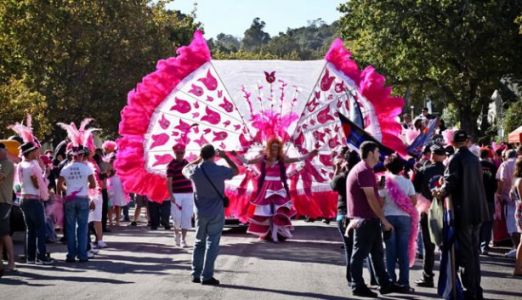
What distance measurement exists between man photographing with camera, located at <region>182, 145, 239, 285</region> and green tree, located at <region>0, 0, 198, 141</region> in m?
27.2

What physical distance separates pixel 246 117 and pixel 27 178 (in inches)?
224

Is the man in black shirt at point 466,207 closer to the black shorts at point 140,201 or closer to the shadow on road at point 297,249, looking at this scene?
the shadow on road at point 297,249

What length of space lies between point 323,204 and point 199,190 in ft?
20.7

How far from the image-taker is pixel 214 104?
1988 cm

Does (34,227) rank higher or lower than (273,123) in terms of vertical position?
lower

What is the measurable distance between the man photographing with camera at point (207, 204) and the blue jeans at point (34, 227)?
3475 mm

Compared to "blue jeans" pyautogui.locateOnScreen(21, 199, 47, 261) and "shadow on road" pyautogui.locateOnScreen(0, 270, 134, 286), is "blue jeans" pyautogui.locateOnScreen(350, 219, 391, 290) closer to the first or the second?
"shadow on road" pyautogui.locateOnScreen(0, 270, 134, 286)

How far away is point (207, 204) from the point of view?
13.1 meters

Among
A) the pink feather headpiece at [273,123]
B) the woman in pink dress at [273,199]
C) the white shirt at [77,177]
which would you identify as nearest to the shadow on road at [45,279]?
the white shirt at [77,177]

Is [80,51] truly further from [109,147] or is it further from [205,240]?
[205,240]

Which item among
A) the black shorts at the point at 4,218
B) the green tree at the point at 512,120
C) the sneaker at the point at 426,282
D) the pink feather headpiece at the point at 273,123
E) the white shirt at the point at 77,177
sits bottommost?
the sneaker at the point at 426,282

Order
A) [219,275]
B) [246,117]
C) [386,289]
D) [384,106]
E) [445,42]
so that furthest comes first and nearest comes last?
[445,42], [246,117], [384,106], [219,275], [386,289]

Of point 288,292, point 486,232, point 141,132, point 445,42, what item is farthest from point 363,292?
point 445,42

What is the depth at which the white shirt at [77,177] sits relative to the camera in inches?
610
